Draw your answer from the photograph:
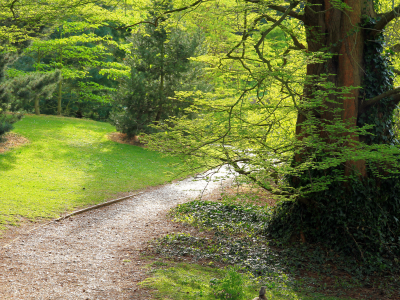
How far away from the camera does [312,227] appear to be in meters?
7.21

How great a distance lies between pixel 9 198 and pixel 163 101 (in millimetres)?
10196

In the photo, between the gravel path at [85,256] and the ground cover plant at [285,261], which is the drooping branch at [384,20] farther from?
the gravel path at [85,256]

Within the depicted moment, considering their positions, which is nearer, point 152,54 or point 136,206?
point 136,206

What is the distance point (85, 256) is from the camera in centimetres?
655

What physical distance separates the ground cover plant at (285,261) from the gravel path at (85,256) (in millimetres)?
868

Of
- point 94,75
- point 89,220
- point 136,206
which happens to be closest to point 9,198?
point 89,220

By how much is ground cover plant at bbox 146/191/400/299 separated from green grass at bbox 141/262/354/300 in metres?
0.11

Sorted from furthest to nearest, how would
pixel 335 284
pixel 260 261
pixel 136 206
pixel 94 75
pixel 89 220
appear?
pixel 94 75
pixel 136 206
pixel 89 220
pixel 260 261
pixel 335 284

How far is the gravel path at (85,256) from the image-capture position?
5003mm

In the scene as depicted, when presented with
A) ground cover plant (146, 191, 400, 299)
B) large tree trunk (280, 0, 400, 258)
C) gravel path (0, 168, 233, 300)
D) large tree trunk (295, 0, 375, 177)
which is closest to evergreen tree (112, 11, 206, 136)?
gravel path (0, 168, 233, 300)

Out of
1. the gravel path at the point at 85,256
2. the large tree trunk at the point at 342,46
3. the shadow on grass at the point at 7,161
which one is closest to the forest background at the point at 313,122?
the large tree trunk at the point at 342,46

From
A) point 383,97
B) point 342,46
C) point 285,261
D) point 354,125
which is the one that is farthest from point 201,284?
point 342,46

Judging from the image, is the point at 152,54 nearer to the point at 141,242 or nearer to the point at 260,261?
the point at 141,242

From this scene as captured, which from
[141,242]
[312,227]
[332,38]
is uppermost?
[332,38]
